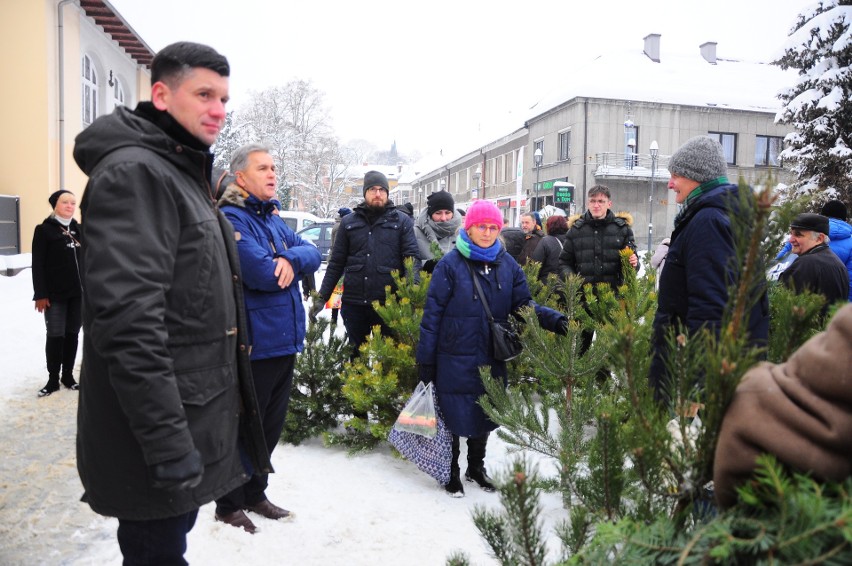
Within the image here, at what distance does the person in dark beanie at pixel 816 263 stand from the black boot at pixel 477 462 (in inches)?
97.0

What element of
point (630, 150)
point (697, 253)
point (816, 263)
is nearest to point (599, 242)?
point (816, 263)

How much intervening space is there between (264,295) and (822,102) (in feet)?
53.4

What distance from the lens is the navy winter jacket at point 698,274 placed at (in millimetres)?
2666

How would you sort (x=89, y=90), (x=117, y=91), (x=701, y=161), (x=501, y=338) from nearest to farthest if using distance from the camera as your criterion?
1. (x=701, y=161)
2. (x=501, y=338)
3. (x=89, y=90)
4. (x=117, y=91)

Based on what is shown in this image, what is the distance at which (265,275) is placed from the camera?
10.9 ft

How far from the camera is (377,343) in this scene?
15.1 ft

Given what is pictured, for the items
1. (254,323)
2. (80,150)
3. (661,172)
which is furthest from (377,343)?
(661,172)

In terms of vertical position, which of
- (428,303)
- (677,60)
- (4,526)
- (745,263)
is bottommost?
(4,526)

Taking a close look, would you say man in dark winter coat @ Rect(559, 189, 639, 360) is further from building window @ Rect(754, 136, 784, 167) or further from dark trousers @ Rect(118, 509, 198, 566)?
building window @ Rect(754, 136, 784, 167)

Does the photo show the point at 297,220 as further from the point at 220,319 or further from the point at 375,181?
the point at 220,319

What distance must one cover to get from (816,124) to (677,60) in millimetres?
24030

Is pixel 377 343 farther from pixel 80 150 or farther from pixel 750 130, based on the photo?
pixel 750 130

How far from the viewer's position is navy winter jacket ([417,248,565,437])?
4047 millimetres

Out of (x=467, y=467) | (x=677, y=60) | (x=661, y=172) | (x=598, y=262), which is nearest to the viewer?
(x=467, y=467)
